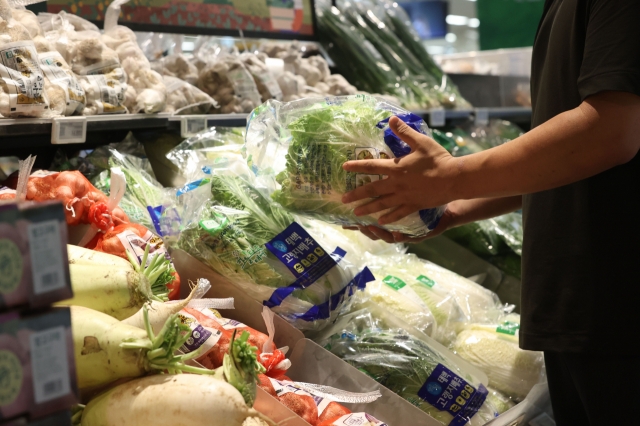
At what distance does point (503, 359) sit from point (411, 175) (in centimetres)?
104

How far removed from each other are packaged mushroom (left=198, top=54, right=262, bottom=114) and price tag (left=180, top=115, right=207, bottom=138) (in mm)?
314

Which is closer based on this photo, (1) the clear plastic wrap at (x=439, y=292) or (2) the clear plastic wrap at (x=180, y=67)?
(1) the clear plastic wrap at (x=439, y=292)

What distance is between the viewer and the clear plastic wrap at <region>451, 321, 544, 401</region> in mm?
2303

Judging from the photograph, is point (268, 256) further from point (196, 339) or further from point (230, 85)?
point (230, 85)

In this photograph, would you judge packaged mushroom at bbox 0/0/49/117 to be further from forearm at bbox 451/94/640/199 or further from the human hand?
forearm at bbox 451/94/640/199

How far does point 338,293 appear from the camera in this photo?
2.00 metres

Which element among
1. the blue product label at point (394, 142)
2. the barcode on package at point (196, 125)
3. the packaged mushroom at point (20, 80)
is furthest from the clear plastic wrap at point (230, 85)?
the blue product label at point (394, 142)

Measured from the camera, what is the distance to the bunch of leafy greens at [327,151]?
173 cm

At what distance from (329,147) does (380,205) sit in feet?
0.72

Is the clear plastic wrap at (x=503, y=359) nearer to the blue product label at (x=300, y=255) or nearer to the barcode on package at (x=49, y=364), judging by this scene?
the blue product label at (x=300, y=255)

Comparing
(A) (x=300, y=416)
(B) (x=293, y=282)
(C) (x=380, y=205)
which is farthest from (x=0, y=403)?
(B) (x=293, y=282)

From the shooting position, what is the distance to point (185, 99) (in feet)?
8.69

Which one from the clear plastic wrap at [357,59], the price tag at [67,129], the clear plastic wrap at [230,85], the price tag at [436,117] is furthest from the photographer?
the clear plastic wrap at [357,59]

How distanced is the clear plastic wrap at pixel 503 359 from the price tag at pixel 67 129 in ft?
4.93
